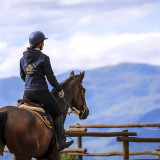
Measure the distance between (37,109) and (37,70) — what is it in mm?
660

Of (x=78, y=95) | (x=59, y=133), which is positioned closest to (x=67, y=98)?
(x=78, y=95)

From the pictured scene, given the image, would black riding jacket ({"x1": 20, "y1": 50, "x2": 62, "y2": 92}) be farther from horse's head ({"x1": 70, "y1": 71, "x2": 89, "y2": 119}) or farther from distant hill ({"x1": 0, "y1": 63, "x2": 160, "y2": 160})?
distant hill ({"x1": 0, "y1": 63, "x2": 160, "y2": 160})

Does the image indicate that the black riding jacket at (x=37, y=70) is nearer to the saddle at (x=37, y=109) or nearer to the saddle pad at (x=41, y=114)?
the saddle at (x=37, y=109)

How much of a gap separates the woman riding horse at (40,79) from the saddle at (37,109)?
11 cm

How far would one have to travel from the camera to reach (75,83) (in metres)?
8.47

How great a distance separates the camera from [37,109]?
23.5ft

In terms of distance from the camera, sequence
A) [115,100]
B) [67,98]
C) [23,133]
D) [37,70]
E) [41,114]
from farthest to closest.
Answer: [115,100] → [67,98] → [37,70] → [41,114] → [23,133]

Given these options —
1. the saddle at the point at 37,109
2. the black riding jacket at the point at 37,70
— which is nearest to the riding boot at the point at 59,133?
the saddle at the point at 37,109

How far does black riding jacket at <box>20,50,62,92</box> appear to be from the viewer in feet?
23.9

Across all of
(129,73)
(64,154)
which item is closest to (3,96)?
(129,73)

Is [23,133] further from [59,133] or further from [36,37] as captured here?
[36,37]

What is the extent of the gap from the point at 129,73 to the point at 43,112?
9694 centimetres

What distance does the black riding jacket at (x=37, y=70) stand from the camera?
7.27m

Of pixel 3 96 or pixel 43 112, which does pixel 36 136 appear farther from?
pixel 3 96
